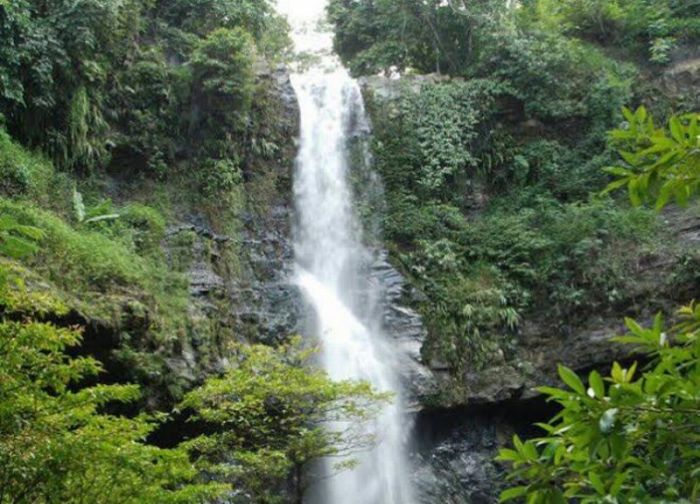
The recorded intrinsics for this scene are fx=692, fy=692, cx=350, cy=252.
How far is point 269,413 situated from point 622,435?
732 cm

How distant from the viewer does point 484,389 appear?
12750 mm

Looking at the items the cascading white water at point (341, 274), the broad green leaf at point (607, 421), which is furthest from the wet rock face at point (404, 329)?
the broad green leaf at point (607, 421)

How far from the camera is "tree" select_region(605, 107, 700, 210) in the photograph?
2088mm

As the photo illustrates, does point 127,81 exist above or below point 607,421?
above

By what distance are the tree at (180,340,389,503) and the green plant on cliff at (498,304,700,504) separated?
250 inches

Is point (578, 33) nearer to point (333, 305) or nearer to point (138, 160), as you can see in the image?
point (333, 305)

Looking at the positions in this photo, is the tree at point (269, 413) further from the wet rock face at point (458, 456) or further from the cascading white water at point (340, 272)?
the wet rock face at point (458, 456)

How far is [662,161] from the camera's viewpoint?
6.94 feet

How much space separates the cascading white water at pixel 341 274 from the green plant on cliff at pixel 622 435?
28.1 feet

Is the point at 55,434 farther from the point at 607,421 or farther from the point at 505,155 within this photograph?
the point at 505,155

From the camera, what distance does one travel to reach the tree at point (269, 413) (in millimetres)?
8266

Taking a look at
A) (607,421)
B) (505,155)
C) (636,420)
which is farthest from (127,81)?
(607,421)

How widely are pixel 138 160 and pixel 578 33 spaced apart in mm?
12977

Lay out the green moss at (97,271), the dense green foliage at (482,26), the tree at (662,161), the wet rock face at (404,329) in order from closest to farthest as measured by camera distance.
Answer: the tree at (662,161) < the green moss at (97,271) < the wet rock face at (404,329) < the dense green foliage at (482,26)
